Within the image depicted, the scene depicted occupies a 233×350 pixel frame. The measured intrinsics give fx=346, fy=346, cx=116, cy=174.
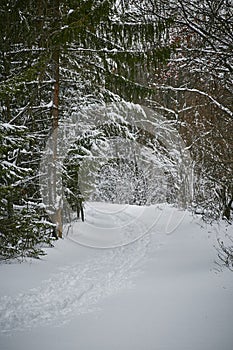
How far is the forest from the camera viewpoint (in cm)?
637

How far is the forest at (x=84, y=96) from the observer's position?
637 cm

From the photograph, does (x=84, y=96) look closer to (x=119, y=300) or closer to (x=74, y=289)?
(x=74, y=289)

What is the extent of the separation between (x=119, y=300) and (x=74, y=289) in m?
1.21

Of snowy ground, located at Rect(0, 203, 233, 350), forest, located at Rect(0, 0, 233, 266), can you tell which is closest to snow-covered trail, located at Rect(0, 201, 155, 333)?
snowy ground, located at Rect(0, 203, 233, 350)

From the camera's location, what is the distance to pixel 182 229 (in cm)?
1402

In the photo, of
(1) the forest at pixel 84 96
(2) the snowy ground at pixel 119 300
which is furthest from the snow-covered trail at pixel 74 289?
(1) the forest at pixel 84 96

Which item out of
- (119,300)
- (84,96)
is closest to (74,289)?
(119,300)

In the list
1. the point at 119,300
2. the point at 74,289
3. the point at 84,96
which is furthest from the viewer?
the point at 84,96

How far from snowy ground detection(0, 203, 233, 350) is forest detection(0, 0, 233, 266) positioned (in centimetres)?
84

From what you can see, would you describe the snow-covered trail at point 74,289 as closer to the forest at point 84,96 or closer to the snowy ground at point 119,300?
the snowy ground at point 119,300

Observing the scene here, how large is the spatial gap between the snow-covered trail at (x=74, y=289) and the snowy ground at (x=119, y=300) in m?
0.02

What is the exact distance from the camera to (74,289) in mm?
7047

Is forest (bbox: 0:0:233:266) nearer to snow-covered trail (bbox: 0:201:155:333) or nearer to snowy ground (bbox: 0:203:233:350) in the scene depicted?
snowy ground (bbox: 0:203:233:350)

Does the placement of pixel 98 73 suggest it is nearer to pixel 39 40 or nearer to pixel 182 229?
pixel 39 40
